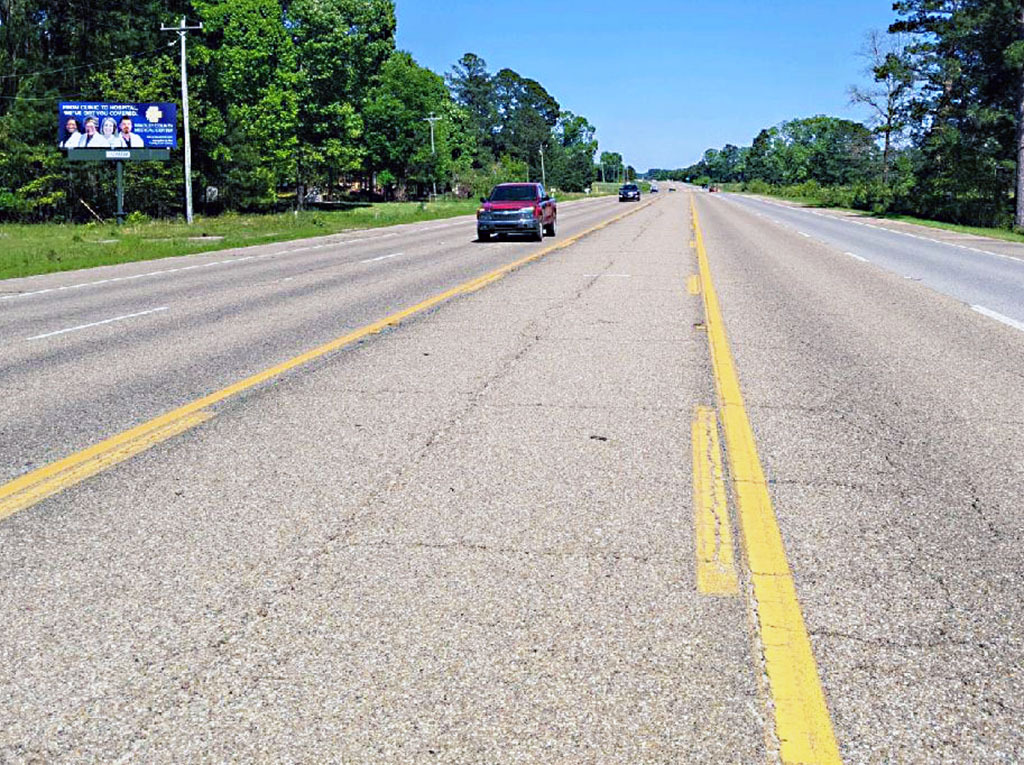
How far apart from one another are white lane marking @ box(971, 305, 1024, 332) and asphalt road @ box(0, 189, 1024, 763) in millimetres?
3401

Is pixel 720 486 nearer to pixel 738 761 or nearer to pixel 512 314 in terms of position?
pixel 738 761

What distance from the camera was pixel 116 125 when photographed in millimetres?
42094

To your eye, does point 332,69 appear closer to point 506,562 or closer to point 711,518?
point 711,518

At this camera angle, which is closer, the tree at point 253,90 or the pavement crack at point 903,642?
the pavement crack at point 903,642

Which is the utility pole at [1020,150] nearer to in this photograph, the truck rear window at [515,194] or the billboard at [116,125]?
the truck rear window at [515,194]

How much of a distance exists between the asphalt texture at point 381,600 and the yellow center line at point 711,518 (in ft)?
0.24

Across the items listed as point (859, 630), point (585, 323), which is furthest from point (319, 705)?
point (585, 323)

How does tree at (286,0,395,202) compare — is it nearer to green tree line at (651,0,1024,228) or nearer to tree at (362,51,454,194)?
tree at (362,51,454,194)

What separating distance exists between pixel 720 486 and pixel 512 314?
7475mm

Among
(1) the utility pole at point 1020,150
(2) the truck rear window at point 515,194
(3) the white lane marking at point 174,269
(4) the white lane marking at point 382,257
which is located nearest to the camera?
(3) the white lane marking at point 174,269

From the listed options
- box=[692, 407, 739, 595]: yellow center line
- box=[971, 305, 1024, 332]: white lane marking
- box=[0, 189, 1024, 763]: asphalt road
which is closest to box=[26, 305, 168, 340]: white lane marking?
box=[0, 189, 1024, 763]: asphalt road

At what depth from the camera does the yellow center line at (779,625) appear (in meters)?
2.83

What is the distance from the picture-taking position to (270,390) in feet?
25.6

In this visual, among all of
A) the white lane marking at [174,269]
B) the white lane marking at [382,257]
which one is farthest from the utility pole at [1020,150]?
the white lane marking at [382,257]
